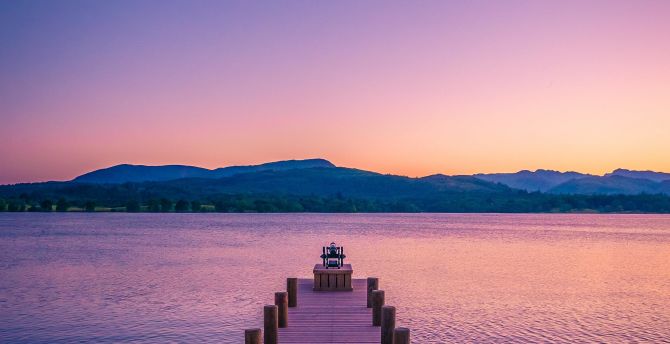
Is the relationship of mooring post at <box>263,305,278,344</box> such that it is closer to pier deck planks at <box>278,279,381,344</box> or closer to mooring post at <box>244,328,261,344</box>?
pier deck planks at <box>278,279,381,344</box>

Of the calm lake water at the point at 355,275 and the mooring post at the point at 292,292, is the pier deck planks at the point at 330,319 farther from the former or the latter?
the calm lake water at the point at 355,275

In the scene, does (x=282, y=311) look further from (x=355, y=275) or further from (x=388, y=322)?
(x=355, y=275)

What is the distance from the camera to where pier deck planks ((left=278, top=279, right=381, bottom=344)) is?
1994cm

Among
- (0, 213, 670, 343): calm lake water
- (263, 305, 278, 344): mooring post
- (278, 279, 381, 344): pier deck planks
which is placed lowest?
(0, 213, 670, 343): calm lake water

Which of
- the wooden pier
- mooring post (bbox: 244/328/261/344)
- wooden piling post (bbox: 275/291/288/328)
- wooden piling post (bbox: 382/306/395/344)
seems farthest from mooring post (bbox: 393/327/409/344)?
wooden piling post (bbox: 275/291/288/328)

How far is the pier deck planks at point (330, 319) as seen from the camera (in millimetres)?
19938

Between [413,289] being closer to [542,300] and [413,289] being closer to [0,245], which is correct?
[542,300]

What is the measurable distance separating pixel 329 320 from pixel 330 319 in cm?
21

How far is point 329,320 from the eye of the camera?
22578mm

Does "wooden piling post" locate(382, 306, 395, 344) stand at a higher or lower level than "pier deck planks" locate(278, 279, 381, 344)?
higher

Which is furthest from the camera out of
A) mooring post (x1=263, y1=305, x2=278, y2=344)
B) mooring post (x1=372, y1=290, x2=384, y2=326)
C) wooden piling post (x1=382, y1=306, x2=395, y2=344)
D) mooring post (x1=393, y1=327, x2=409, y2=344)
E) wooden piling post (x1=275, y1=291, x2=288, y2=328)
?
mooring post (x1=372, y1=290, x2=384, y2=326)

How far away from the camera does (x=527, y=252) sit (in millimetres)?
76125

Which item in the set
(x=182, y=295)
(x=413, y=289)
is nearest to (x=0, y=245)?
(x=182, y=295)

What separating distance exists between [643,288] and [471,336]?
22960 mm
